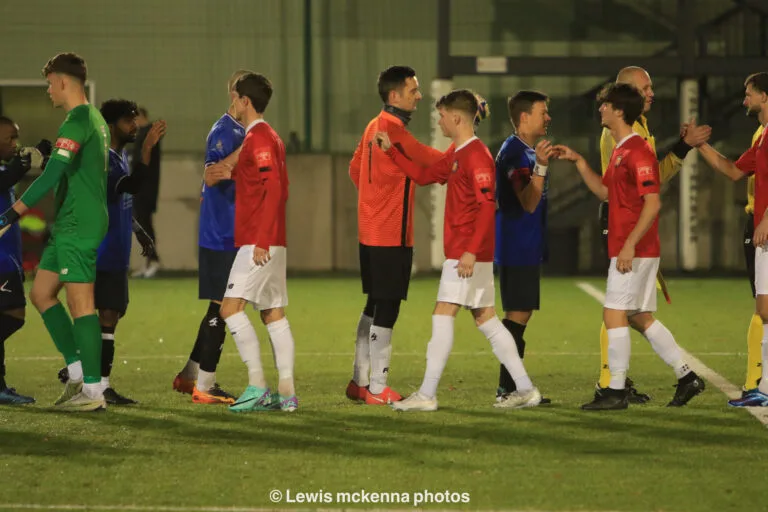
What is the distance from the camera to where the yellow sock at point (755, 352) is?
8258mm

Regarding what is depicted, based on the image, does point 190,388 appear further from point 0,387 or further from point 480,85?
point 480,85

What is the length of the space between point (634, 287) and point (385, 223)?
55.4 inches

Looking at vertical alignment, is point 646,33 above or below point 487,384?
above

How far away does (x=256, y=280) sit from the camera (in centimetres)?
764

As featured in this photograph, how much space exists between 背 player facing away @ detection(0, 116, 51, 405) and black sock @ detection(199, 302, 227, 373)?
99 centimetres

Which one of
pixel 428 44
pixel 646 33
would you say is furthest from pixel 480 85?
pixel 646 33

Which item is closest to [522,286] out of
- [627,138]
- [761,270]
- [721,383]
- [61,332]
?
[627,138]

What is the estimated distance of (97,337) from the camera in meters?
7.73

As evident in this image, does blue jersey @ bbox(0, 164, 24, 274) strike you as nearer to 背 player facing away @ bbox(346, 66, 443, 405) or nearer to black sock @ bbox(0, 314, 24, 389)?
black sock @ bbox(0, 314, 24, 389)

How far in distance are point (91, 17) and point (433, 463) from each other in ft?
50.0

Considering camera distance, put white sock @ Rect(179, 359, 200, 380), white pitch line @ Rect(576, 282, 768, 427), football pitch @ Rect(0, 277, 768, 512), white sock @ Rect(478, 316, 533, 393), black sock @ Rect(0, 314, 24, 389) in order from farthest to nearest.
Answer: white sock @ Rect(179, 359, 200, 380) → black sock @ Rect(0, 314, 24, 389) → white sock @ Rect(478, 316, 533, 393) → white pitch line @ Rect(576, 282, 768, 427) → football pitch @ Rect(0, 277, 768, 512)

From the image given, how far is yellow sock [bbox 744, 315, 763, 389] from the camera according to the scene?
8258 millimetres

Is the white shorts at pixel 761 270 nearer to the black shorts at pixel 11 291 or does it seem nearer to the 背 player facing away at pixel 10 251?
the 背 player facing away at pixel 10 251

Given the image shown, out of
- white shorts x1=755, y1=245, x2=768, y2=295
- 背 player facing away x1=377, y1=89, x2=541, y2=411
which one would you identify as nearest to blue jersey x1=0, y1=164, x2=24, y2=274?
背 player facing away x1=377, y1=89, x2=541, y2=411
